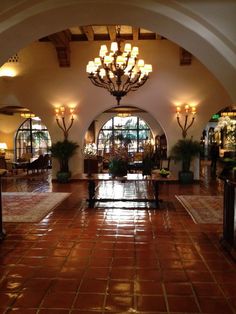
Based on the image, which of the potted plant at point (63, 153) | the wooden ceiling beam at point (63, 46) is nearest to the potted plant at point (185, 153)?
the potted plant at point (63, 153)

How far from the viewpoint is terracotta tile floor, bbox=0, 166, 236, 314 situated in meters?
2.88

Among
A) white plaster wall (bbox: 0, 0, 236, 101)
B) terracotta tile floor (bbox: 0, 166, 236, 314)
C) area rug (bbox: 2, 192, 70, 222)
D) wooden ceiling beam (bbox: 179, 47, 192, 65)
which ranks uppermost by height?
wooden ceiling beam (bbox: 179, 47, 192, 65)

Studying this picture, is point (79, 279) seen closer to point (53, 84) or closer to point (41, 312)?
point (41, 312)

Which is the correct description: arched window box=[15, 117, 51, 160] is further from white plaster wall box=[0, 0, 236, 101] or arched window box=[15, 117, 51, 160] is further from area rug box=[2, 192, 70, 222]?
white plaster wall box=[0, 0, 236, 101]

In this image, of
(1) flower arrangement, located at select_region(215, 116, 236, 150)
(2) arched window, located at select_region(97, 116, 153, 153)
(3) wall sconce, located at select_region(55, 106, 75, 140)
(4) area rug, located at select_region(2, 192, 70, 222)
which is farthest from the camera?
(2) arched window, located at select_region(97, 116, 153, 153)

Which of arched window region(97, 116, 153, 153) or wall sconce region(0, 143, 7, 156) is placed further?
arched window region(97, 116, 153, 153)

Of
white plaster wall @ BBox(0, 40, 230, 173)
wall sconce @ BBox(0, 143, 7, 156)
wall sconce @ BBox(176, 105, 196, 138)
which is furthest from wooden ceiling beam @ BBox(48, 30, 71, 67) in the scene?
wall sconce @ BBox(0, 143, 7, 156)

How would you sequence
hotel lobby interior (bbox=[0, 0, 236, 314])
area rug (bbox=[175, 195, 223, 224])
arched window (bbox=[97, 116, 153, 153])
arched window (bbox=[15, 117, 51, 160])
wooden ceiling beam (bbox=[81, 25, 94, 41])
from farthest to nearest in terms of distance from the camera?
arched window (bbox=[97, 116, 153, 153])
arched window (bbox=[15, 117, 51, 160])
wooden ceiling beam (bbox=[81, 25, 94, 41])
area rug (bbox=[175, 195, 223, 224])
hotel lobby interior (bbox=[0, 0, 236, 314])

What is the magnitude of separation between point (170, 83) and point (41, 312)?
9177 millimetres

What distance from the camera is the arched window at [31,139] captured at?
1812cm

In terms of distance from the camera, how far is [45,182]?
11305 millimetres

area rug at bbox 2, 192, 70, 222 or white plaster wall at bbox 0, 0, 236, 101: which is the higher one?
white plaster wall at bbox 0, 0, 236, 101

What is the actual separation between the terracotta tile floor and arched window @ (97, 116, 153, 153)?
13083mm

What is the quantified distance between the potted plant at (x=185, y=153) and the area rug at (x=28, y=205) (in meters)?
3.96
